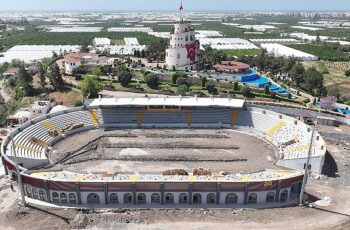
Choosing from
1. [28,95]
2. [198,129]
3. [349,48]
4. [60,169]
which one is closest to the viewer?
[60,169]

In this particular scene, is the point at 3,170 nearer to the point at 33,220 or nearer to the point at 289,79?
the point at 33,220

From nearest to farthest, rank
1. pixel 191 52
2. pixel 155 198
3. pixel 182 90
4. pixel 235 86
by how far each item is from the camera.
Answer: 1. pixel 155 198
2. pixel 182 90
3. pixel 235 86
4. pixel 191 52

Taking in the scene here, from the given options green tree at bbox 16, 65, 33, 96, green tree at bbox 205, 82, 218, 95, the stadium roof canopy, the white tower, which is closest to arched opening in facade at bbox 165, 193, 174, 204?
the stadium roof canopy

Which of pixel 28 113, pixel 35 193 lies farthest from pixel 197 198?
pixel 28 113

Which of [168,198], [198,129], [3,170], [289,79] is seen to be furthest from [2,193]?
[289,79]

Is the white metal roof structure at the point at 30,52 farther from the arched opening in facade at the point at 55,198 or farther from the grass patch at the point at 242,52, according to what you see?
the arched opening in facade at the point at 55,198

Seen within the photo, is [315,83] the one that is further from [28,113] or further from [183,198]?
[28,113]

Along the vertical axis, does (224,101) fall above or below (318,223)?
above
